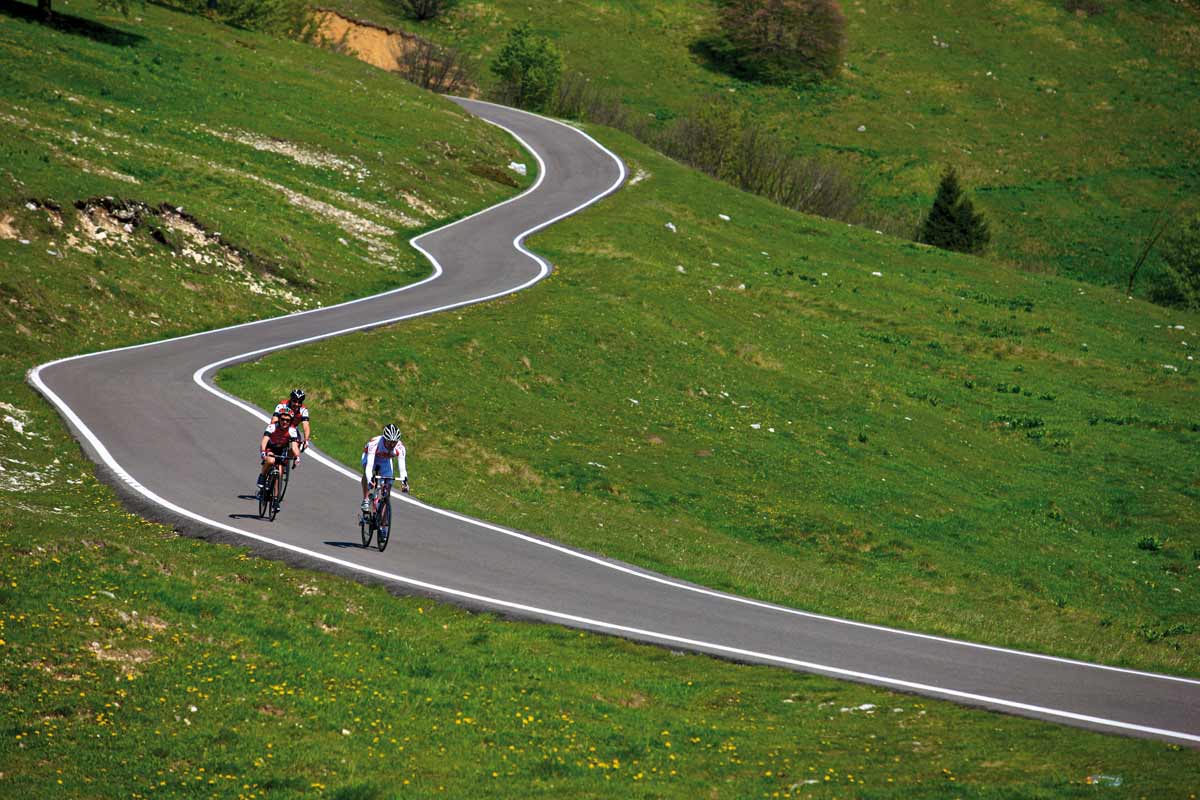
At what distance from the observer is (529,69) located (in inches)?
3615

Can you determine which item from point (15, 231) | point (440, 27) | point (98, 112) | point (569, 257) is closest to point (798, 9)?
point (440, 27)

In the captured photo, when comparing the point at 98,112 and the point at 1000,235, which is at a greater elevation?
the point at 1000,235

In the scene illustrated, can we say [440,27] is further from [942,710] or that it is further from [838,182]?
[942,710]

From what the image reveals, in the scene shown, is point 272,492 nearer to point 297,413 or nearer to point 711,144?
point 297,413

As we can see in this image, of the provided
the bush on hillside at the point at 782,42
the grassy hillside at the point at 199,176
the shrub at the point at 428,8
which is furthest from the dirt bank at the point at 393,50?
the bush on hillside at the point at 782,42

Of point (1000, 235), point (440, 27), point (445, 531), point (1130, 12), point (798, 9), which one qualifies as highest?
point (1130, 12)

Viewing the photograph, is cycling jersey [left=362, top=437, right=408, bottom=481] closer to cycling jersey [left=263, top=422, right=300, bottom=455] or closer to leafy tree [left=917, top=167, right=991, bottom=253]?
cycling jersey [left=263, top=422, right=300, bottom=455]

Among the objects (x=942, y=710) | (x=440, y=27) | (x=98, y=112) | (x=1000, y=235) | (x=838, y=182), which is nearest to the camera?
(x=942, y=710)

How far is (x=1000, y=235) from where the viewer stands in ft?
317

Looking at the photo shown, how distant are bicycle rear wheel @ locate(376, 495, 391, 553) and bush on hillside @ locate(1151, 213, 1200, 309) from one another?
76221 millimetres

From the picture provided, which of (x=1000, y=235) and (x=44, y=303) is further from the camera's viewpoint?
(x=1000, y=235)

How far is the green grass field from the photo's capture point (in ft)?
40.4

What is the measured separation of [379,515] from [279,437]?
106 inches

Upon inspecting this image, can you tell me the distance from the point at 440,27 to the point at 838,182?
166 ft
